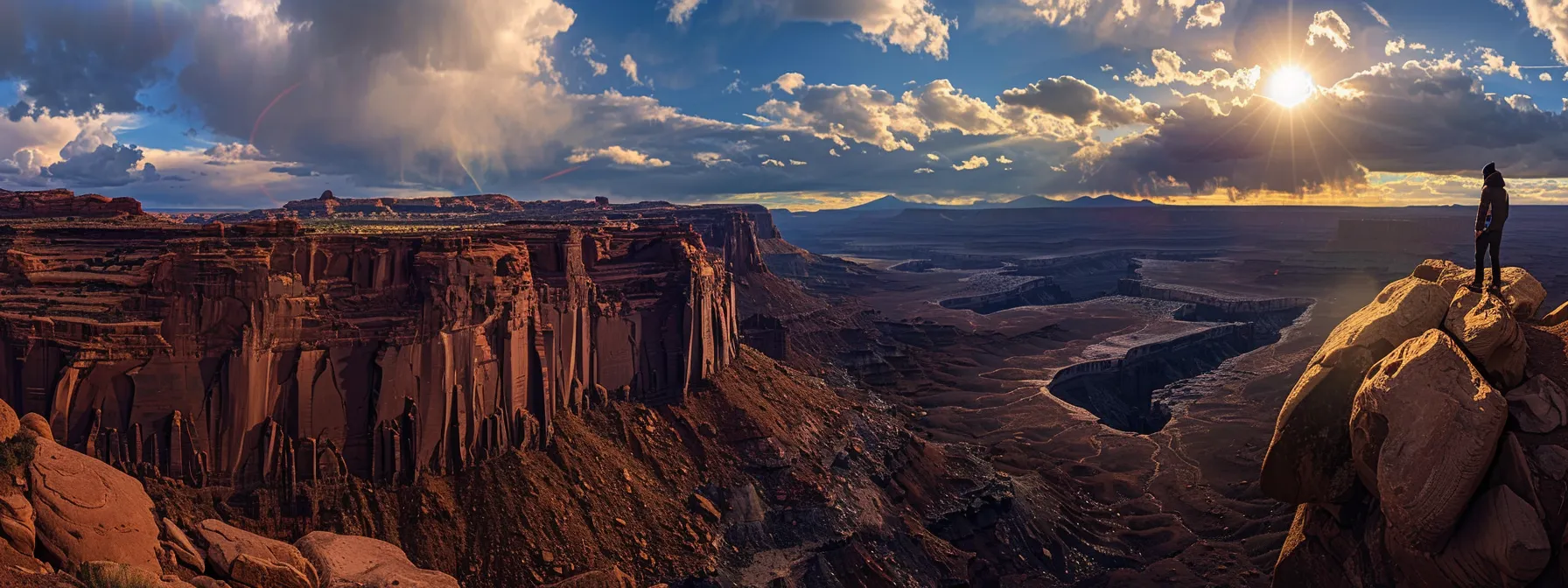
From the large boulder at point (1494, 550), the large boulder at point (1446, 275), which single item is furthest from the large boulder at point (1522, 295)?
the large boulder at point (1494, 550)

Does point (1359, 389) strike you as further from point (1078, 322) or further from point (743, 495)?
point (1078, 322)

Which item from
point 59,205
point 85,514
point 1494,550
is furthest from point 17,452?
point 59,205

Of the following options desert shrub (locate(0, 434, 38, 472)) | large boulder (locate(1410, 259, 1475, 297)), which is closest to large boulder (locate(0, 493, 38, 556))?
desert shrub (locate(0, 434, 38, 472))

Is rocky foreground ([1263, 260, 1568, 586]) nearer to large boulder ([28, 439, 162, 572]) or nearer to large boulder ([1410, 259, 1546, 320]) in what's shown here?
large boulder ([1410, 259, 1546, 320])

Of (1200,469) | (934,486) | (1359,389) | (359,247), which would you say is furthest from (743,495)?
(1200,469)

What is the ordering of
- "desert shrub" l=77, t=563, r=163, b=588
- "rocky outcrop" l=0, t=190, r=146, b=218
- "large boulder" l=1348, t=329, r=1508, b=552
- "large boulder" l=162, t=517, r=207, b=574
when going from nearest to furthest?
1. "large boulder" l=1348, t=329, r=1508, b=552
2. "desert shrub" l=77, t=563, r=163, b=588
3. "large boulder" l=162, t=517, r=207, b=574
4. "rocky outcrop" l=0, t=190, r=146, b=218
